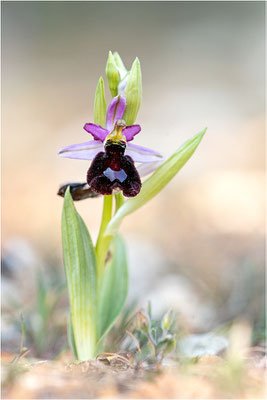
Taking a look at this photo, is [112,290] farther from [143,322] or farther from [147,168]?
[147,168]

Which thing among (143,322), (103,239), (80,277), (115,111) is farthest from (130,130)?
(143,322)

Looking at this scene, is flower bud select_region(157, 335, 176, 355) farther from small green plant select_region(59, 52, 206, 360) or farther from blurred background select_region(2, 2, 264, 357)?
blurred background select_region(2, 2, 264, 357)

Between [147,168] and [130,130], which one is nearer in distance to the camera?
[130,130]

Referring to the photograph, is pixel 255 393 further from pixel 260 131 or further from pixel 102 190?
pixel 260 131

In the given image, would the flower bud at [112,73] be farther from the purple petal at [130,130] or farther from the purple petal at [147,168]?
the purple petal at [147,168]

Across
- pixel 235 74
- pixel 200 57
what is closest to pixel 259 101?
pixel 235 74

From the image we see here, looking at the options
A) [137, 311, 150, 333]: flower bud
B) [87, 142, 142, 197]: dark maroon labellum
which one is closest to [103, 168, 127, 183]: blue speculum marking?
[87, 142, 142, 197]: dark maroon labellum

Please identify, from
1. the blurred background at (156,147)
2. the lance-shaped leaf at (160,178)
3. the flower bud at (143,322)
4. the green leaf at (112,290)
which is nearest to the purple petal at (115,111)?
the lance-shaped leaf at (160,178)
